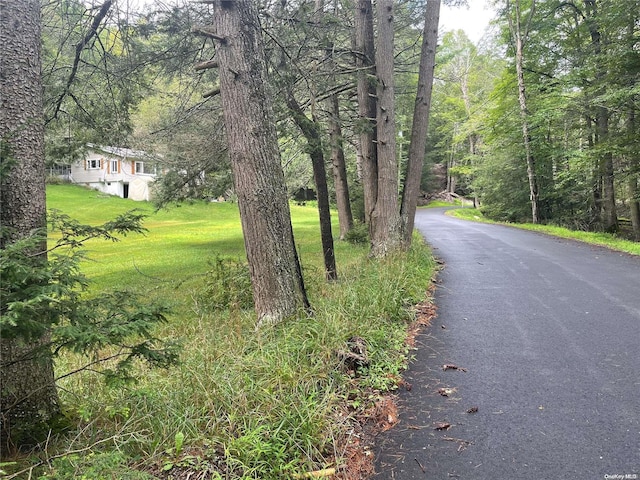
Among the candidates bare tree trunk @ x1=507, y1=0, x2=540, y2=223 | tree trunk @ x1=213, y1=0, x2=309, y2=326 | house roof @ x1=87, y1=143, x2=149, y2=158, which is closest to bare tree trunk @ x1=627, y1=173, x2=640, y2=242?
bare tree trunk @ x1=507, y1=0, x2=540, y2=223

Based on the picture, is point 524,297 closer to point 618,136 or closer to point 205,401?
point 205,401

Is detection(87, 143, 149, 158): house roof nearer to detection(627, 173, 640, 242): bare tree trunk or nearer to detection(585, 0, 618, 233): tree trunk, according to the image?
detection(585, 0, 618, 233): tree trunk

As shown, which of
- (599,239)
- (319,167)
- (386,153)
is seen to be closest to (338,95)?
(386,153)

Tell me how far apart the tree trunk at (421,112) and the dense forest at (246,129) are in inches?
1.6

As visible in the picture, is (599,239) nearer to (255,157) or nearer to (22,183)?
(255,157)

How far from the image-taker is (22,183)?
243cm

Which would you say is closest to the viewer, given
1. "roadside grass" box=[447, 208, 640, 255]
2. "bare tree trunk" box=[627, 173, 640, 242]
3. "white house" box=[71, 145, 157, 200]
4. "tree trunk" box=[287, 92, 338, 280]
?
"tree trunk" box=[287, 92, 338, 280]

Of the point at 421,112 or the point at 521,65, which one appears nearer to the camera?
the point at 421,112

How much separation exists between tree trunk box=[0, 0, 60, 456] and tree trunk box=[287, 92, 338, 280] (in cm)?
441

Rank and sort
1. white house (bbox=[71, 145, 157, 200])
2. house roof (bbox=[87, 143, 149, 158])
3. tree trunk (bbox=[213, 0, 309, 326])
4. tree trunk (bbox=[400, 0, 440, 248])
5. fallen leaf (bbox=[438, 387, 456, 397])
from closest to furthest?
fallen leaf (bbox=[438, 387, 456, 397]) → tree trunk (bbox=[213, 0, 309, 326]) → house roof (bbox=[87, 143, 149, 158]) → tree trunk (bbox=[400, 0, 440, 248]) → white house (bbox=[71, 145, 157, 200])

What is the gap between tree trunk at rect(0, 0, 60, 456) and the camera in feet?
7.64

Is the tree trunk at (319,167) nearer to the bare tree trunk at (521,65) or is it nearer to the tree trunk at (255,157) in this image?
the tree trunk at (255,157)

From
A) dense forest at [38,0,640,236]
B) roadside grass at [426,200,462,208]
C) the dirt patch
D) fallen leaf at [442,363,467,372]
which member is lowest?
the dirt patch

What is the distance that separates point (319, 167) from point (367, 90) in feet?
9.00
